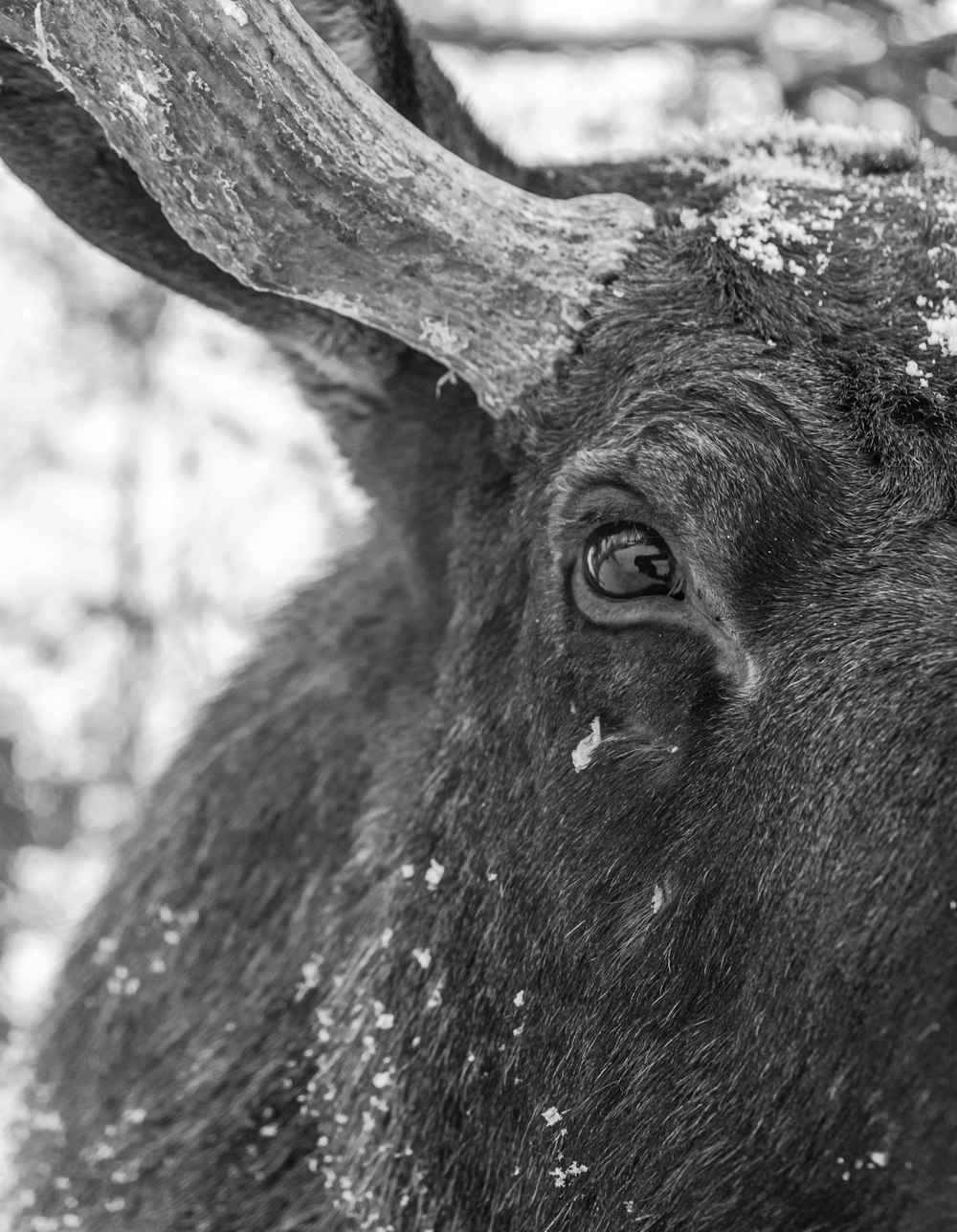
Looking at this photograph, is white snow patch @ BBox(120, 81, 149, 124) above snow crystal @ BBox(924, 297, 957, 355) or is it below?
above

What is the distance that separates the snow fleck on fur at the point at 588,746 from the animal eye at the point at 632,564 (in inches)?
9.6

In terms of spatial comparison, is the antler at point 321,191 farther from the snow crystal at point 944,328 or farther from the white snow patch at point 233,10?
the snow crystal at point 944,328

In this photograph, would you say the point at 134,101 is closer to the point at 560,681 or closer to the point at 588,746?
the point at 560,681

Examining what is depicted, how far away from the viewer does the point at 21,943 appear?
25.8ft

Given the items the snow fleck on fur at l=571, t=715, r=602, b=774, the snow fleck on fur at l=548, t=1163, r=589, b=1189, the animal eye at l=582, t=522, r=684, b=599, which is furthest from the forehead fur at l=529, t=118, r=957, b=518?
the snow fleck on fur at l=548, t=1163, r=589, b=1189

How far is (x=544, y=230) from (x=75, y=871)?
688 centimetres

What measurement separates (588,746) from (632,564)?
35 cm

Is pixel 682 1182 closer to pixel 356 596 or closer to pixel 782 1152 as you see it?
pixel 782 1152

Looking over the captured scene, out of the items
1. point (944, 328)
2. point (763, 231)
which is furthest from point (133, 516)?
point (944, 328)

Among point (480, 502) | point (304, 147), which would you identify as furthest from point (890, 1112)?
point (304, 147)

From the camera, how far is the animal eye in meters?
2.52

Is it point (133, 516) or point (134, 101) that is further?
point (133, 516)

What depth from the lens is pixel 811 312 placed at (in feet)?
8.50

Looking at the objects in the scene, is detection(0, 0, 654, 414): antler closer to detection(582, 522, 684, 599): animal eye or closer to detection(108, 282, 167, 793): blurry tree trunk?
detection(582, 522, 684, 599): animal eye
